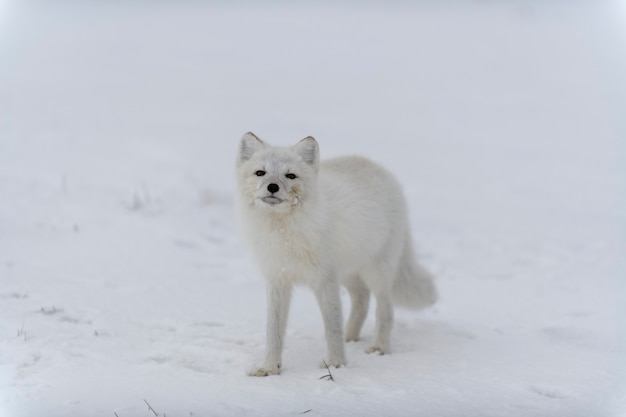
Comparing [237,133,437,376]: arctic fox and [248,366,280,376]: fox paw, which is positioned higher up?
[237,133,437,376]: arctic fox

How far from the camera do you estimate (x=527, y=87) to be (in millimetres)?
13734

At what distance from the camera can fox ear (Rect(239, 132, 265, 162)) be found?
397 cm

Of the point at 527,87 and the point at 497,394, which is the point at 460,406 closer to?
the point at 497,394

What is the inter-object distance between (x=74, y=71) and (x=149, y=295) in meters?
8.84

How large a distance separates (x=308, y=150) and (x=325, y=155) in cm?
594

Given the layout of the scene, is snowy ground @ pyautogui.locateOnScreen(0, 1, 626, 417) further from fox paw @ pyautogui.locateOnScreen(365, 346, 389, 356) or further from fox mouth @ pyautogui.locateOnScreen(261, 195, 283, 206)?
fox mouth @ pyautogui.locateOnScreen(261, 195, 283, 206)

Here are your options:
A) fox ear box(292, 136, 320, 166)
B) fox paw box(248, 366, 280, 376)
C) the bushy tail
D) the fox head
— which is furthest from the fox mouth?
the bushy tail

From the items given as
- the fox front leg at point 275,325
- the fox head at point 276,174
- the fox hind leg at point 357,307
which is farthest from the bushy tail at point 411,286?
the fox head at point 276,174

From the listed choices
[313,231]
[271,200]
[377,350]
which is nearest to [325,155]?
[377,350]

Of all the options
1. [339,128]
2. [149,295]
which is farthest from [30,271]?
[339,128]

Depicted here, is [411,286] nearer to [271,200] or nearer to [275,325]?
[275,325]

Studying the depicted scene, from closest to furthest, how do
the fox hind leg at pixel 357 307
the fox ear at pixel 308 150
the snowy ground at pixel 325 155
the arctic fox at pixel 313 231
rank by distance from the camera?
the snowy ground at pixel 325 155 < the arctic fox at pixel 313 231 < the fox ear at pixel 308 150 < the fox hind leg at pixel 357 307

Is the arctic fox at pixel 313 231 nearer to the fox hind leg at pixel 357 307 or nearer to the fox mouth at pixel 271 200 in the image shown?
the fox mouth at pixel 271 200

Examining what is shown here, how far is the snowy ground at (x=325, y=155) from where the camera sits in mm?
3609
